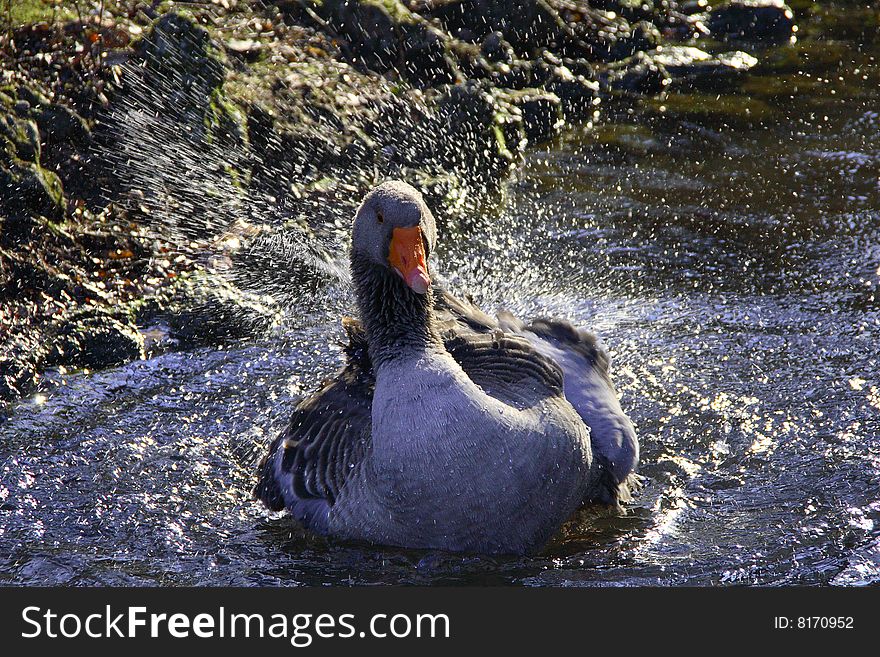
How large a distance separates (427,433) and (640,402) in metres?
2.66

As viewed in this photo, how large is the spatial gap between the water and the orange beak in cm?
154

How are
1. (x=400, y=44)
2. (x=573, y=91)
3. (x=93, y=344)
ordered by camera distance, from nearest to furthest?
(x=93, y=344) → (x=400, y=44) → (x=573, y=91)

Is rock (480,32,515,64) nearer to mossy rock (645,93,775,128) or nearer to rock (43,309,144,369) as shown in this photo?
mossy rock (645,93,775,128)

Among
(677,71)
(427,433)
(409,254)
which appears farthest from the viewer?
(677,71)

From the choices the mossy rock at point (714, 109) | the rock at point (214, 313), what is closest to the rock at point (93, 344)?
the rock at point (214, 313)

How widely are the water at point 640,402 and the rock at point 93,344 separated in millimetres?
193

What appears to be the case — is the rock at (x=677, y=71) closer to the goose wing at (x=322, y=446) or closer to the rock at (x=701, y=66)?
the rock at (x=701, y=66)

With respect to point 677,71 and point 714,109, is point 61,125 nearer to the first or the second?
point 714,109

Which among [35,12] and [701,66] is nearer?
[35,12]

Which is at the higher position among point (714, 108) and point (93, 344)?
point (714, 108)

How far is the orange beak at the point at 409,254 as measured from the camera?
5.34 metres

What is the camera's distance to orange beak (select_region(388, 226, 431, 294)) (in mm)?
5340

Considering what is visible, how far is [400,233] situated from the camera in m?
5.39

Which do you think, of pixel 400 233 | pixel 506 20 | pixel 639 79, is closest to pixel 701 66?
pixel 639 79
